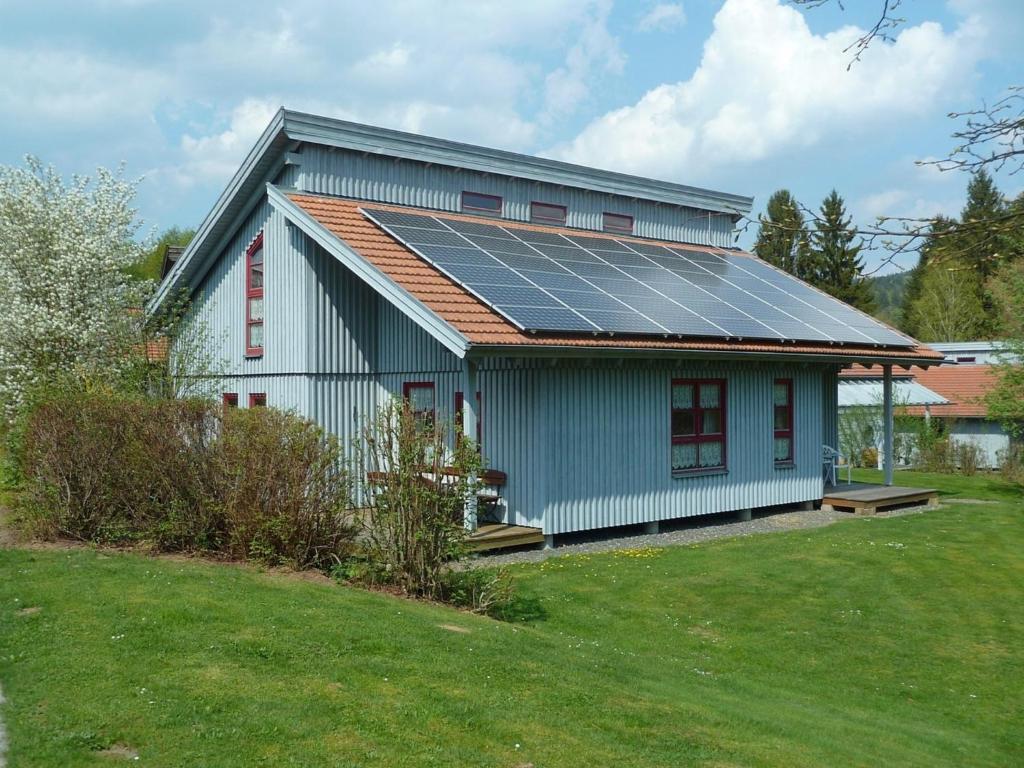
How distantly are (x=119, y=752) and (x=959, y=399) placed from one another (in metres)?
38.6

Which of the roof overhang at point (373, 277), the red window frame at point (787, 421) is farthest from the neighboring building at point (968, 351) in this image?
the roof overhang at point (373, 277)

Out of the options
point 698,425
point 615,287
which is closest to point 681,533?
point 698,425

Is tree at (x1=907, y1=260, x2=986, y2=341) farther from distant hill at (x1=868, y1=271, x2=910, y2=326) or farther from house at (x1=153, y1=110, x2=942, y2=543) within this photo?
house at (x1=153, y1=110, x2=942, y2=543)

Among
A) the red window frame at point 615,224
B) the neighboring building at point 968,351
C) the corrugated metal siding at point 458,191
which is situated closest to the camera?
the corrugated metal siding at point 458,191

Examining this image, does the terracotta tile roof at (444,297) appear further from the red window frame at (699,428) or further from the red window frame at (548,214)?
the red window frame at (548,214)

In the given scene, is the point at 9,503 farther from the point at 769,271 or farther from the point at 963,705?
the point at 769,271

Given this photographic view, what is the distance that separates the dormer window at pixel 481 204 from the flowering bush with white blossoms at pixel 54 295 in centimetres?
734

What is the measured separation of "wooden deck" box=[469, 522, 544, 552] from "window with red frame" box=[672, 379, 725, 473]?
11.7ft

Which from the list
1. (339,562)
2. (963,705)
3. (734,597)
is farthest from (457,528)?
(963,705)

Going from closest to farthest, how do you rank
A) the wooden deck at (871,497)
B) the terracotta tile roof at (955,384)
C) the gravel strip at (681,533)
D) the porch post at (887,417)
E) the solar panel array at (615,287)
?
the gravel strip at (681,533)
the solar panel array at (615,287)
the wooden deck at (871,497)
the porch post at (887,417)
the terracotta tile roof at (955,384)

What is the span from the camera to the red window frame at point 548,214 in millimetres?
22688

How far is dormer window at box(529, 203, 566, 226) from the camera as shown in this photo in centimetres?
2270

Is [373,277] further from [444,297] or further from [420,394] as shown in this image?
[420,394]

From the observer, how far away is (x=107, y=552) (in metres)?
12.1
